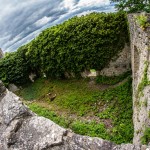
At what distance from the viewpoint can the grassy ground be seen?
18514 millimetres

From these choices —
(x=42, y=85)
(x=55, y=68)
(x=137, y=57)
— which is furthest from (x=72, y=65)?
(x=137, y=57)

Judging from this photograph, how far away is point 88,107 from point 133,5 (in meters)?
9.45

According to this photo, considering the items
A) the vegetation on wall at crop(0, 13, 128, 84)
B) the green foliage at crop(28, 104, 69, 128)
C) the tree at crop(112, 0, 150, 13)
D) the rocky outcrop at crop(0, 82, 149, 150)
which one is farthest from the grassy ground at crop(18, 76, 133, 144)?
the rocky outcrop at crop(0, 82, 149, 150)

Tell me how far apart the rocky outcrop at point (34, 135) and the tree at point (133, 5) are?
717 inches

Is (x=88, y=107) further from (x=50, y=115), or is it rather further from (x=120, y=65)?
(x=120, y=65)

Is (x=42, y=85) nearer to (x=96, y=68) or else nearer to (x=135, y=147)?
(x=96, y=68)

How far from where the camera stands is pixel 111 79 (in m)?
23.9

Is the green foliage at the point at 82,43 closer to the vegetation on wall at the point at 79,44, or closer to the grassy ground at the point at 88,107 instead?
the vegetation on wall at the point at 79,44

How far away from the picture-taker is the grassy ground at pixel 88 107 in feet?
60.7

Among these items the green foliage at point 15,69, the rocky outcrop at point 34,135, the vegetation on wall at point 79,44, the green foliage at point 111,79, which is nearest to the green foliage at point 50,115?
the vegetation on wall at point 79,44

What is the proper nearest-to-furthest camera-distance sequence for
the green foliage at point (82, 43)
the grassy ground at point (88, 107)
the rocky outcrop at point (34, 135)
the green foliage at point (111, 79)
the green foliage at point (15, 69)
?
the rocky outcrop at point (34, 135), the grassy ground at point (88, 107), the green foliage at point (82, 43), the green foliage at point (111, 79), the green foliage at point (15, 69)

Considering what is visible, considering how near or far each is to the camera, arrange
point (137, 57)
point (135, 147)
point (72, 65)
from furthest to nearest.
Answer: point (72, 65), point (137, 57), point (135, 147)

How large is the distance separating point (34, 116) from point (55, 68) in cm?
2007

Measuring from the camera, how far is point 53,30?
84.8 feet
